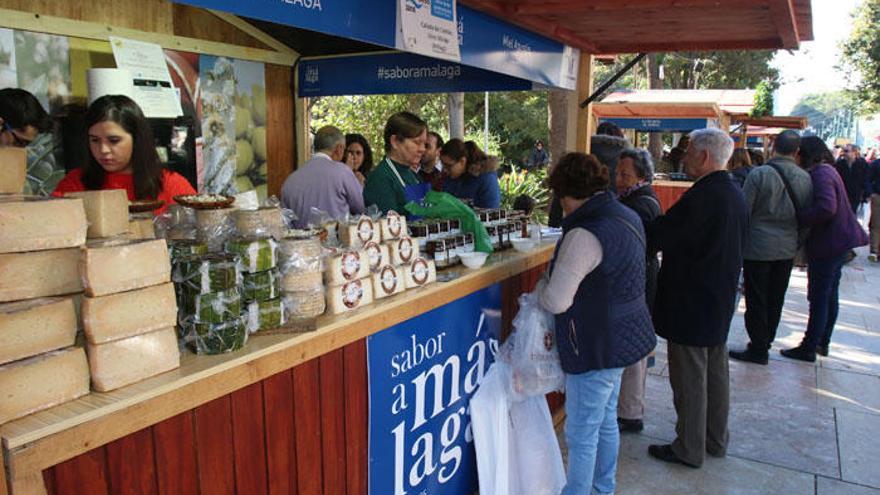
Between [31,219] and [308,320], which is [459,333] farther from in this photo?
[31,219]

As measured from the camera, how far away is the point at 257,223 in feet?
7.16

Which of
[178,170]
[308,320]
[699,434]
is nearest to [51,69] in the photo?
[178,170]

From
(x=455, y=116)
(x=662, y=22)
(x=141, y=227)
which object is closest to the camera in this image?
(x=141, y=227)

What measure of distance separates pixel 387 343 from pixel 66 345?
1162 millimetres

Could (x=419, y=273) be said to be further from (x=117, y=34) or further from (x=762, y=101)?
(x=762, y=101)

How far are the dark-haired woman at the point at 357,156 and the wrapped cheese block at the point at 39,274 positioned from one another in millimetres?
4691

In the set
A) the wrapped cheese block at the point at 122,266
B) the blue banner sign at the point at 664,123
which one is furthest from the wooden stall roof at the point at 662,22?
the blue banner sign at the point at 664,123

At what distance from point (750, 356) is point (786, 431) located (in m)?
1.36

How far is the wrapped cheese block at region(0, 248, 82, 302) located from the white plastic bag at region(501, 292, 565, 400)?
6.29 feet

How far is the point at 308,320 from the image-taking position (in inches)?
84.7

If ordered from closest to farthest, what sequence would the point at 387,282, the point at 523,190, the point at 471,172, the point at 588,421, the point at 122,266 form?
the point at 122,266
the point at 387,282
the point at 588,421
the point at 471,172
the point at 523,190

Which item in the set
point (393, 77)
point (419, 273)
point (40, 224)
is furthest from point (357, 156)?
point (40, 224)

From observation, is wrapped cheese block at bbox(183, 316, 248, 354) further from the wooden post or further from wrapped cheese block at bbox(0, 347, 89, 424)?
the wooden post

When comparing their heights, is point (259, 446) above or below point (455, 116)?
below
